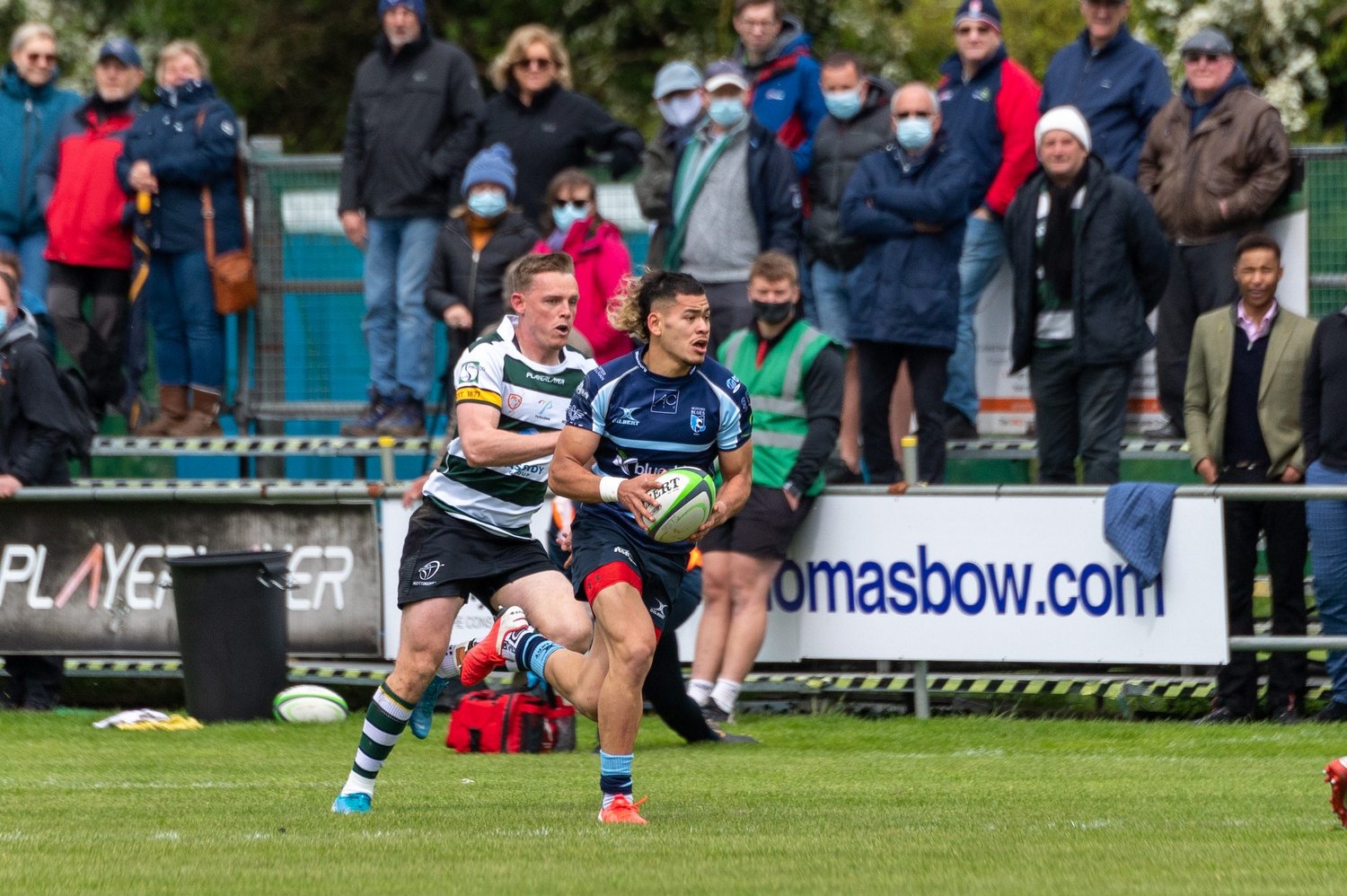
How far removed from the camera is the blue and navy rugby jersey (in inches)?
332

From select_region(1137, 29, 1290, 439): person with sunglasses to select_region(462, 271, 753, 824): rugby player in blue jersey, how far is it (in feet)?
16.2

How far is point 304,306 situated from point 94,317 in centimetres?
147

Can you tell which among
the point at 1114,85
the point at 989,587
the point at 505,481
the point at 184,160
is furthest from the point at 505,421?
the point at 184,160

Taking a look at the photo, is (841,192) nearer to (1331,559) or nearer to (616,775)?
(1331,559)

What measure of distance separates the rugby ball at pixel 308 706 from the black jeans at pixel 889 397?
11.6 ft

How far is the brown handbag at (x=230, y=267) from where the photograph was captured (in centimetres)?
1477

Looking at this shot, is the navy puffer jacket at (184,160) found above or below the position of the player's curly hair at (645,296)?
above

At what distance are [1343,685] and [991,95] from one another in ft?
14.1

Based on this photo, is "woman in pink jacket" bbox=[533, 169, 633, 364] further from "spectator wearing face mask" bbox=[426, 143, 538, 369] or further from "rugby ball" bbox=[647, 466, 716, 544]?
"rugby ball" bbox=[647, 466, 716, 544]

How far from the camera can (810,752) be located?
1107cm

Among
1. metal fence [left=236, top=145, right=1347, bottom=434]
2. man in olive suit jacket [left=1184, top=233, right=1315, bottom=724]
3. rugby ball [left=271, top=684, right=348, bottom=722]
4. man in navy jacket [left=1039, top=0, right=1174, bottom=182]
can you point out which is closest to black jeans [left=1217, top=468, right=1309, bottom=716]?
man in olive suit jacket [left=1184, top=233, right=1315, bottom=724]

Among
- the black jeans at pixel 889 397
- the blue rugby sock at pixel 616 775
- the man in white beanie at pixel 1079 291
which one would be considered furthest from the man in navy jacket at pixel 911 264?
the blue rugby sock at pixel 616 775

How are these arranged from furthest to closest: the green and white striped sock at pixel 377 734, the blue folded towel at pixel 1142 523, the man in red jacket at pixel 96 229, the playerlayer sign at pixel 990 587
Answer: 1. the man in red jacket at pixel 96 229
2. the playerlayer sign at pixel 990 587
3. the blue folded towel at pixel 1142 523
4. the green and white striped sock at pixel 377 734

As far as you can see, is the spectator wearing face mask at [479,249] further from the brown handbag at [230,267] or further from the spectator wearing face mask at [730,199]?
the brown handbag at [230,267]
